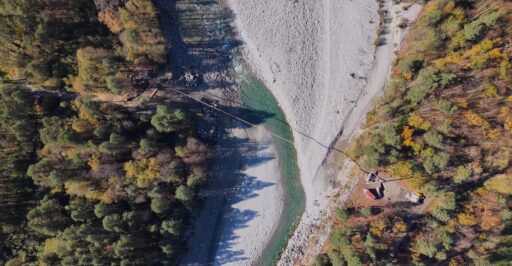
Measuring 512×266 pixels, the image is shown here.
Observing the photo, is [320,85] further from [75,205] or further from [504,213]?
[75,205]

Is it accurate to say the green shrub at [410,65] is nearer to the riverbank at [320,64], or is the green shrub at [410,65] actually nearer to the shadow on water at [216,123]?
the riverbank at [320,64]

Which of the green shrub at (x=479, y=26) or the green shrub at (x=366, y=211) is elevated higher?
Answer: the green shrub at (x=479, y=26)

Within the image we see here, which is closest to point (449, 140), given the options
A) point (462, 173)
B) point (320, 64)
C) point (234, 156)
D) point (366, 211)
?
point (462, 173)

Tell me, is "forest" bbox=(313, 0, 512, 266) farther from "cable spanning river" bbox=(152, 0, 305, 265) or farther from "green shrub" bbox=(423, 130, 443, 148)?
"cable spanning river" bbox=(152, 0, 305, 265)

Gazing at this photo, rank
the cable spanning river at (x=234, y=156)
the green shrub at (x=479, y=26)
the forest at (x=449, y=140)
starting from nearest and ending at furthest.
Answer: the green shrub at (x=479, y=26) → the forest at (x=449, y=140) → the cable spanning river at (x=234, y=156)

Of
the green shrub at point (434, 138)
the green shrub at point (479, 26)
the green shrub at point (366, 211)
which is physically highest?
the green shrub at point (479, 26)

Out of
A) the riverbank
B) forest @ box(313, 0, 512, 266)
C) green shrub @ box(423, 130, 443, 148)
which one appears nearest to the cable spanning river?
the riverbank

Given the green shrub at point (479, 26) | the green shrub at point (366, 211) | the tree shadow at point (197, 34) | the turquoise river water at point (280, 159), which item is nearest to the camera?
the green shrub at point (479, 26)

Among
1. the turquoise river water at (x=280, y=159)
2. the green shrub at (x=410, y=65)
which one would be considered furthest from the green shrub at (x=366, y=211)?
the green shrub at (x=410, y=65)
